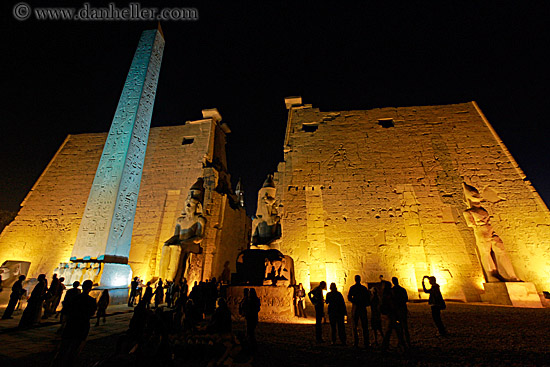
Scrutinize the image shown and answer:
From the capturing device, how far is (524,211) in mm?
7945

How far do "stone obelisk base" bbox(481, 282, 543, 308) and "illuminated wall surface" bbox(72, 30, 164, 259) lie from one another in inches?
384

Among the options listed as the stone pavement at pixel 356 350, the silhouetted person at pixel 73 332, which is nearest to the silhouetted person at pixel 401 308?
the stone pavement at pixel 356 350

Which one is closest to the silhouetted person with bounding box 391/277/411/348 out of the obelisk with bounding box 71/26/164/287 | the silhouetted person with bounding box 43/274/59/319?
the obelisk with bounding box 71/26/164/287

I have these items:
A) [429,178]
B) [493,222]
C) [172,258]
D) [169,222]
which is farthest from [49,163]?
[493,222]

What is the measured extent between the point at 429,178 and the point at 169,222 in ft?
34.1

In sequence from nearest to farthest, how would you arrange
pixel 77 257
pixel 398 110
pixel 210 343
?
pixel 210 343 → pixel 77 257 → pixel 398 110

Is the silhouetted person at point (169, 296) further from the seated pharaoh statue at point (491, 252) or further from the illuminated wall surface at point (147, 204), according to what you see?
the seated pharaoh statue at point (491, 252)

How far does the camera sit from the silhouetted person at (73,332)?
1941 mm

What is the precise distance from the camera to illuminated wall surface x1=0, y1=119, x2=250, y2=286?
33.1ft

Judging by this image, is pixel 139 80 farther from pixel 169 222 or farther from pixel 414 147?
pixel 414 147

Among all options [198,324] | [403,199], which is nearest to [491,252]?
[403,199]

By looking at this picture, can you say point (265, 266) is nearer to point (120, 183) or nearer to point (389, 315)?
point (389, 315)

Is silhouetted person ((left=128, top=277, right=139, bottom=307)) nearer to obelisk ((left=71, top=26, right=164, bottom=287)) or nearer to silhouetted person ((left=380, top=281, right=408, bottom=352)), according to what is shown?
obelisk ((left=71, top=26, right=164, bottom=287))

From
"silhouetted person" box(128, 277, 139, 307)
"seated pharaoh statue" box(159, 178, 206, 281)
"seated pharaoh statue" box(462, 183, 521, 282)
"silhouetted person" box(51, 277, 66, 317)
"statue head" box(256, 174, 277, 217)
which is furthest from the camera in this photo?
"seated pharaoh statue" box(159, 178, 206, 281)
